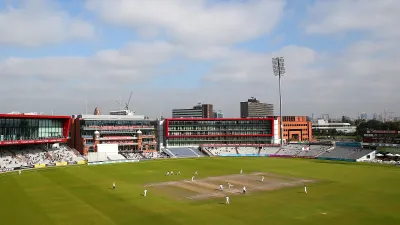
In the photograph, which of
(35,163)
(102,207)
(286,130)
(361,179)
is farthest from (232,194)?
(286,130)

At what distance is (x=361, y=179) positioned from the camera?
193 feet

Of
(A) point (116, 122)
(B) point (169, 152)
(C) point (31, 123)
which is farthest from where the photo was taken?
(B) point (169, 152)

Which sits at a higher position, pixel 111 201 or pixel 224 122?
pixel 224 122

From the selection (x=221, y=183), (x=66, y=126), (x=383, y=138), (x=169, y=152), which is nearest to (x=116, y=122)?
(x=66, y=126)

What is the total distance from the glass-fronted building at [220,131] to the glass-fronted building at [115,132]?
7.83 m

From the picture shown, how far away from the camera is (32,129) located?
3307 inches

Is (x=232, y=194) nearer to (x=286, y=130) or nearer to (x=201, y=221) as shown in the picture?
(x=201, y=221)

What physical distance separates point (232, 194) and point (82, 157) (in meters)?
57.0

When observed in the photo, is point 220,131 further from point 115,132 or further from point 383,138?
point 383,138

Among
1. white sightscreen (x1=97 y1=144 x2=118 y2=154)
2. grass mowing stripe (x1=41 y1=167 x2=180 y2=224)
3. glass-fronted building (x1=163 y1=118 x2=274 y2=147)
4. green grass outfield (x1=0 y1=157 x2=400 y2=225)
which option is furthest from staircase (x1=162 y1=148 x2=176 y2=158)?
grass mowing stripe (x1=41 y1=167 x2=180 y2=224)

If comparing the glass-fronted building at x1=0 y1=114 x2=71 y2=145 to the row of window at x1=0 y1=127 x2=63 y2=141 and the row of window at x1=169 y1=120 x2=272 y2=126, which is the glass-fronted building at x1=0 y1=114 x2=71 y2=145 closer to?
the row of window at x1=0 y1=127 x2=63 y2=141

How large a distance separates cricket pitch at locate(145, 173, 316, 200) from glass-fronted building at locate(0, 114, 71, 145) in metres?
43.7

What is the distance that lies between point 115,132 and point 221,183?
5711 cm

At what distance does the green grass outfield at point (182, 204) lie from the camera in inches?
1310
